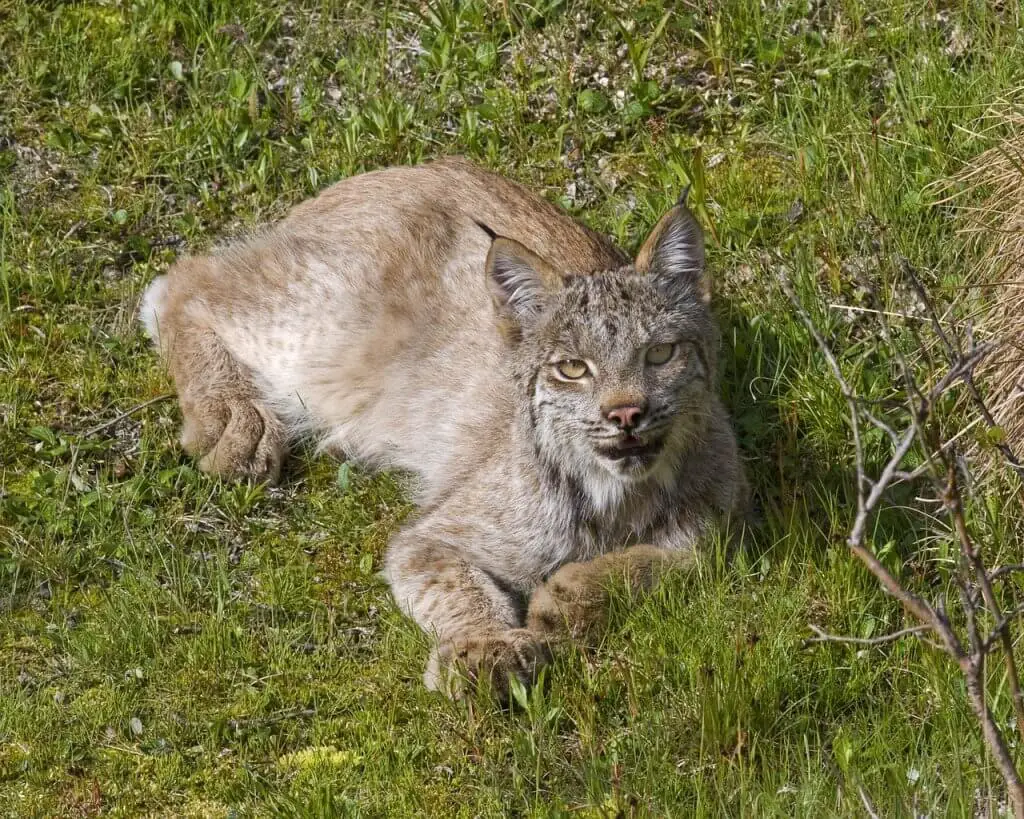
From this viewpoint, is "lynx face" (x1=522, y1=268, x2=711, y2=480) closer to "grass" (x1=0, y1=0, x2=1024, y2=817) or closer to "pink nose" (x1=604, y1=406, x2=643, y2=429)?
"pink nose" (x1=604, y1=406, x2=643, y2=429)

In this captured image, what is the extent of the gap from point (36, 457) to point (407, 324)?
5.36ft

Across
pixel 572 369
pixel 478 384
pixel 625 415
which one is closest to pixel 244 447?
pixel 478 384

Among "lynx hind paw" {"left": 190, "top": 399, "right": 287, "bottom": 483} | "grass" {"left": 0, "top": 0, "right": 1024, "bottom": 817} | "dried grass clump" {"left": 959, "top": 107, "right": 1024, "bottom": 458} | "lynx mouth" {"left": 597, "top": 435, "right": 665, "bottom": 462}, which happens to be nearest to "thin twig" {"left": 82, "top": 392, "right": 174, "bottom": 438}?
"grass" {"left": 0, "top": 0, "right": 1024, "bottom": 817}

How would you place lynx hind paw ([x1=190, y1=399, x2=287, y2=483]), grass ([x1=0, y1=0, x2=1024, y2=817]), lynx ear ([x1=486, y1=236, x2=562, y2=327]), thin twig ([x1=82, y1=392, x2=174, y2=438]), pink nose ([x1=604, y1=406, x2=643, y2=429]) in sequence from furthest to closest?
thin twig ([x1=82, y1=392, x2=174, y2=438]) → lynx hind paw ([x1=190, y1=399, x2=287, y2=483]) → lynx ear ([x1=486, y1=236, x2=562, y2=327]) → pink nose ([x1=604, y1=406, x2=643, y2=429]) → grass ([x1=0, y1=0, x2=1024, y2=817])

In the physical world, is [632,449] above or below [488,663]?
above

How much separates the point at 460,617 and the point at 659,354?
1132 mm

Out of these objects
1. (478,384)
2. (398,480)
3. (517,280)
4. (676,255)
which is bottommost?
(398,480)

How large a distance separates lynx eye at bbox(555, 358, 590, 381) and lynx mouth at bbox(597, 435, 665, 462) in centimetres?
27

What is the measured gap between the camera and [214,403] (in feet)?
20.0

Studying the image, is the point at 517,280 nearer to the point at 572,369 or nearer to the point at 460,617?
the point at 572,369

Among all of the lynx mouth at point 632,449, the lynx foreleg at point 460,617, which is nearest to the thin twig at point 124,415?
the lynx foreleg at point 460,617

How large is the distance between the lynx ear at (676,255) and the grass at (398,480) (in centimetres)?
85

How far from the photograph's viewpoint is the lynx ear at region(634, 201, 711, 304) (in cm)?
505

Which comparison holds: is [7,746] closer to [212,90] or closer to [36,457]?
[36,457]
